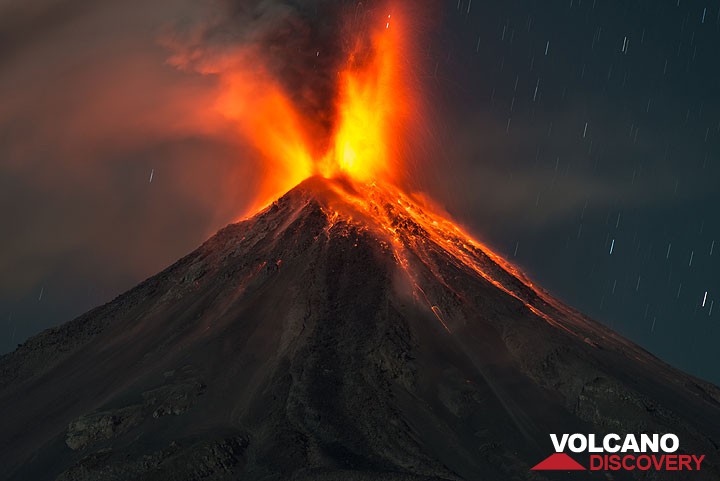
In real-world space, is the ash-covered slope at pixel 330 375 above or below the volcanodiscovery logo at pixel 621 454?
above

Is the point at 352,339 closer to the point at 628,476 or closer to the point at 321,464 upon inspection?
the point at 321,464

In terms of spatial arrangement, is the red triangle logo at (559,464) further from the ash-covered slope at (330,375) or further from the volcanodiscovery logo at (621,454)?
the ash-covered slope at (330,375)

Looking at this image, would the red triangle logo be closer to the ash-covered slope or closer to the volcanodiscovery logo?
the volcanodiscovery logo

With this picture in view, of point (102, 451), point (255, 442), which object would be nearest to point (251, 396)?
point (255, 442)

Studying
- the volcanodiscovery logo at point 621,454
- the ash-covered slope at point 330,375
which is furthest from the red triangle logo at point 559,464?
the ash-covered slope at point 330,375

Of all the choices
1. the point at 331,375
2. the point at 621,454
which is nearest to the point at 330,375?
the point at 331,375

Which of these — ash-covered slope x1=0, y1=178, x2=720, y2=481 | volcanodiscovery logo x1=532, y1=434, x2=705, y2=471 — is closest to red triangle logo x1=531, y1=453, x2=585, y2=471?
volcanodiscovery logo x1=532, y1=434, x2=705, y2=471

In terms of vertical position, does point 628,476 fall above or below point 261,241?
below

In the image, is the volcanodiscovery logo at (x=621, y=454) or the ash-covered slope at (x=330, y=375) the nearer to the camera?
the ash-covered slope at (x=330, y=375)
